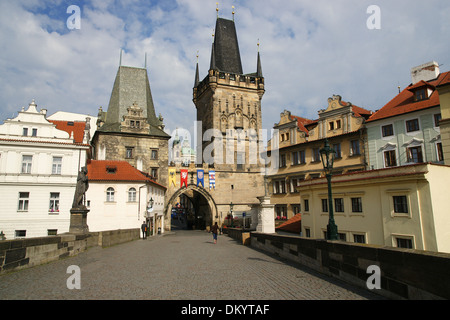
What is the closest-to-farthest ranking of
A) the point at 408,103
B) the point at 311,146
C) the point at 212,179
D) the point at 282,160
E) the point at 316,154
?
the point at 408,103, the point at 316,154, the point at 311,146, the point at 282,160, the point at 212,179

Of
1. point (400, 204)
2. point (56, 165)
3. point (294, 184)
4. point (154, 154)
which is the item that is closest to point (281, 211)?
point (294, 184)

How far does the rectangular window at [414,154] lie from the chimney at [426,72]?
742cm

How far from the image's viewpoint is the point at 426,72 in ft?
85.6

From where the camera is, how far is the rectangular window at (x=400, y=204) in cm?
1467

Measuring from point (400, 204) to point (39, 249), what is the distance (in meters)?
15.5

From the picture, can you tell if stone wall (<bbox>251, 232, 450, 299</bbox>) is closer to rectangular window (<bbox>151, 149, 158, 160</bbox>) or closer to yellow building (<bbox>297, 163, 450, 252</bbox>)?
yellow building (<bbox>297, 163, 450, 252</bbox>)

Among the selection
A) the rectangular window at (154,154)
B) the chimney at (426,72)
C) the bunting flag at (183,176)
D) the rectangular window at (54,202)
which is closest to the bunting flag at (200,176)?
the bunting flag at (183,176)

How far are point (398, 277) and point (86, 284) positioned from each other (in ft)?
23.2

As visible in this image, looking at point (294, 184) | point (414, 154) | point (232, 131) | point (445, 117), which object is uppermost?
point (232, 131)

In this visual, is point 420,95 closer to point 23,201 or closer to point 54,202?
point 54,202

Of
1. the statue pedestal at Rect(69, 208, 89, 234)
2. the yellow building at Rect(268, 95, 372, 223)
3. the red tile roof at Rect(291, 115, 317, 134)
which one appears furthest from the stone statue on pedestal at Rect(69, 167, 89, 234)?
the red tile roof at Rect(291, 115, 317, 134)

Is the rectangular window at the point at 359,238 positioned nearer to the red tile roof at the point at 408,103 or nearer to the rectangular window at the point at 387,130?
the rectangular window at the point at 387,130
